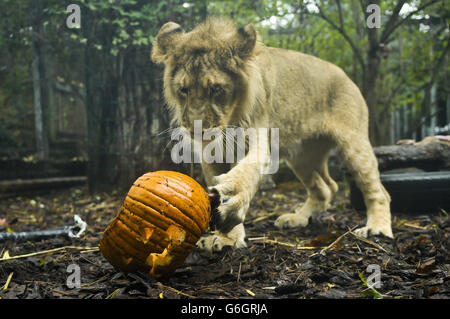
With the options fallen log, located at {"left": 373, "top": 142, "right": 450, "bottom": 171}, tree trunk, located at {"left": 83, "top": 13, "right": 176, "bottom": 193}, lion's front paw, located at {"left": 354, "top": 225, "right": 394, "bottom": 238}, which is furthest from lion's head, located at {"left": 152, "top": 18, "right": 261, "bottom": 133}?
fallen log, located at {"left": 373, "top": 142, "right": 450, "bottom": 171}

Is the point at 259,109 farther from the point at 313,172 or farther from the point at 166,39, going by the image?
the point at 313,172

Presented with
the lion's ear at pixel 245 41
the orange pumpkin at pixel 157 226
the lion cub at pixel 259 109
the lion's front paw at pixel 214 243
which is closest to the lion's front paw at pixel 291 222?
the lion cub at pixel 259 109

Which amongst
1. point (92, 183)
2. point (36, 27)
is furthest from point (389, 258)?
point (36, 27)

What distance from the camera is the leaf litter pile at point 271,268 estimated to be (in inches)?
82.6

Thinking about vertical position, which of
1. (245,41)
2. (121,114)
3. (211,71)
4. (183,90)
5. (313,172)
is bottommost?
(313,172)

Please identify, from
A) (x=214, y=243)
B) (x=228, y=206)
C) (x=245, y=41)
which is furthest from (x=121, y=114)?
(x=228, y=206)

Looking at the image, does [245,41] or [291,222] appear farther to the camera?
[291,222]

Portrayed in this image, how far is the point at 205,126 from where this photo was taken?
284cm

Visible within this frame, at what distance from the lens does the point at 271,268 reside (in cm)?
255

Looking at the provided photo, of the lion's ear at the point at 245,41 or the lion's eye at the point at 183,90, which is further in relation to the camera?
the lion's ear at the point at 245,41

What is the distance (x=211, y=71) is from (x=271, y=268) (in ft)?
4.85

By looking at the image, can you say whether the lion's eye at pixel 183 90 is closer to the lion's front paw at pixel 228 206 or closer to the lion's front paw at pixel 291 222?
the lion's front paw at pixel 228 206

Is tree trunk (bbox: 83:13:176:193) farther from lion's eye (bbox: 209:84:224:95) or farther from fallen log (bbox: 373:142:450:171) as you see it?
fallen log (bbox: 373:142:450:171)
